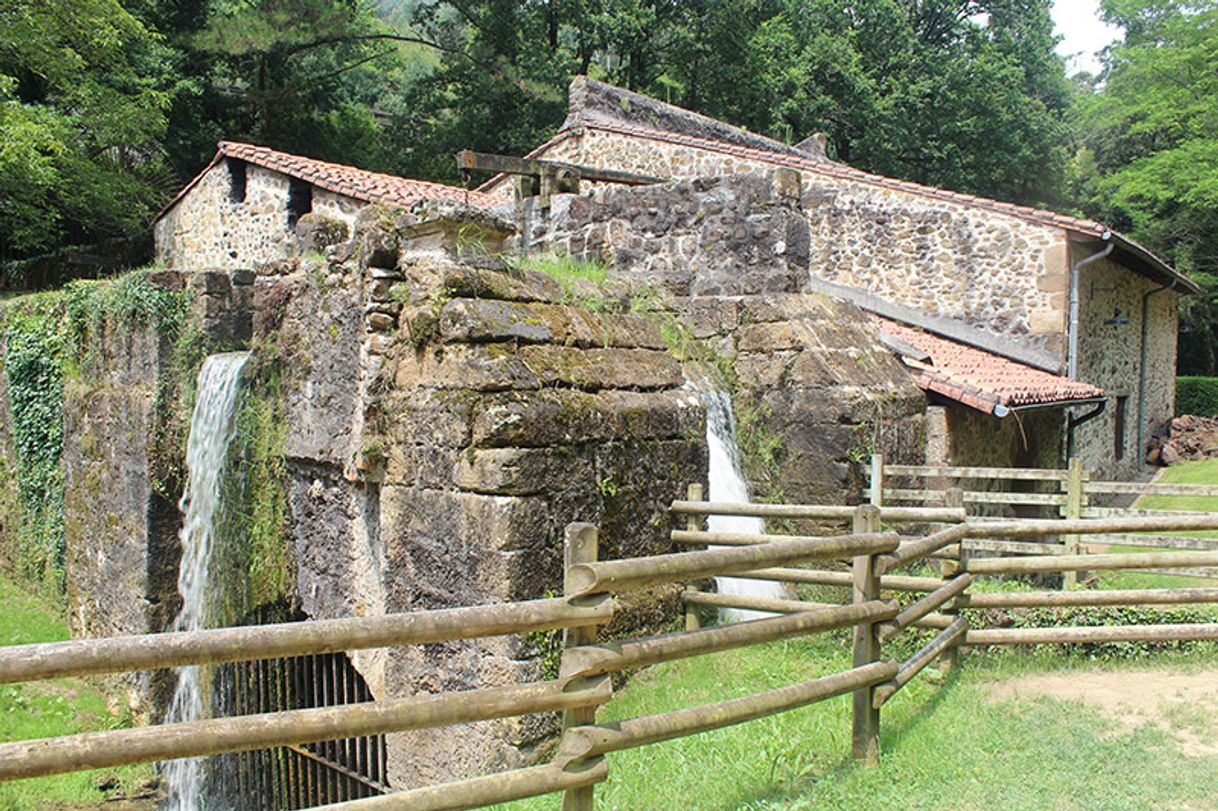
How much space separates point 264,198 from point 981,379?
10608 millimetres

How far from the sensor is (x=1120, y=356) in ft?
53.8

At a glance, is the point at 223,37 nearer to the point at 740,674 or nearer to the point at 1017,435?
the point at 1017,435

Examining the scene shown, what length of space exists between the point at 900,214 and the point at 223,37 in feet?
48.3

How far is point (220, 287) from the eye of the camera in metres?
7.10

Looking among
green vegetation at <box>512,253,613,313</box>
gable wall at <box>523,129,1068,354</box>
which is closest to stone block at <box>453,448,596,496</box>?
green vegetation at <box>512,253,613,313</box>

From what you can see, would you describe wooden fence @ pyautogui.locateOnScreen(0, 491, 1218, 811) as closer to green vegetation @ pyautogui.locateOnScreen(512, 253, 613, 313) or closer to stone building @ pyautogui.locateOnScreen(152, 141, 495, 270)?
green vegetation @ pyautogui.locateOnScreen(512, 253, 613, 313)

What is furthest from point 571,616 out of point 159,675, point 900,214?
point 900,214

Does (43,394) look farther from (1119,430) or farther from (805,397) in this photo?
(1119,430)

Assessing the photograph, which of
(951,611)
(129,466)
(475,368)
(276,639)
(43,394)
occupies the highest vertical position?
(475,368)

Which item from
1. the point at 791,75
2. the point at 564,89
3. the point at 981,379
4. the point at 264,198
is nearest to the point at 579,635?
the point at 981,379

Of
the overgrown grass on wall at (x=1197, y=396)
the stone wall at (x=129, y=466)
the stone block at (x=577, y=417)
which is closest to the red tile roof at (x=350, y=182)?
the stone wall at (x=129, y=466)

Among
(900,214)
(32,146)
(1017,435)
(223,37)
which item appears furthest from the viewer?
(223,37)

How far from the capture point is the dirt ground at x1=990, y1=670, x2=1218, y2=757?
4602 mm

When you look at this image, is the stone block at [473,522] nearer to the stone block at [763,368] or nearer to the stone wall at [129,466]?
the stone wall at [129,466]
